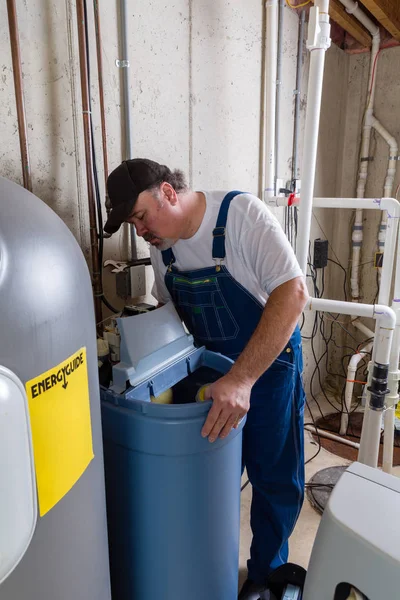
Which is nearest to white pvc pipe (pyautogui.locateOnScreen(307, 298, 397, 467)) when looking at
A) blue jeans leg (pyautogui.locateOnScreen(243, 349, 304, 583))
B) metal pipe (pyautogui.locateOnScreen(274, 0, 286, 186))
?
blue jeans leg (pyautogui.locateOnScreen(243, 349, 304, 583))

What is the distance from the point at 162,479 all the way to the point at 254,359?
336 millimetres

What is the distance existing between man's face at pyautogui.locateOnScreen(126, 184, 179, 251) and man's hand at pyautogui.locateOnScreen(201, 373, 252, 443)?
0.44m

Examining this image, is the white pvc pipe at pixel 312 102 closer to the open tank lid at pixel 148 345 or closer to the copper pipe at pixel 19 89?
the open tank lid at pixel 148 345

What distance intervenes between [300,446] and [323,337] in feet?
5.29

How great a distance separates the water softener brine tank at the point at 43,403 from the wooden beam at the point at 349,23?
198 cm

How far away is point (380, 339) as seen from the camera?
1674 mm

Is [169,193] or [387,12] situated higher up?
[387,12]

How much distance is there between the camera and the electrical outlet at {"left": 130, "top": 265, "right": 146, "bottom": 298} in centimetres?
136

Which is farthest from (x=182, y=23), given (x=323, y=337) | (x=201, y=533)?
(x=323, y=337)

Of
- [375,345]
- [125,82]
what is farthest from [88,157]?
[375,345]

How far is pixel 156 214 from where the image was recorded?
45.3 inches

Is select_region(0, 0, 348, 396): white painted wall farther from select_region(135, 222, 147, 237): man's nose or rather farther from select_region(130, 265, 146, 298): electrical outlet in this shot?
select_region(135, 222, 147, 237): man's nose

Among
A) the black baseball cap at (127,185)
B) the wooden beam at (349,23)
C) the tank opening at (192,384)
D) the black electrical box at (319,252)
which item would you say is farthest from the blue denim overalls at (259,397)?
the wooden beam at (349,23)

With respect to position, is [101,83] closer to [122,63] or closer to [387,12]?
[122,63]
